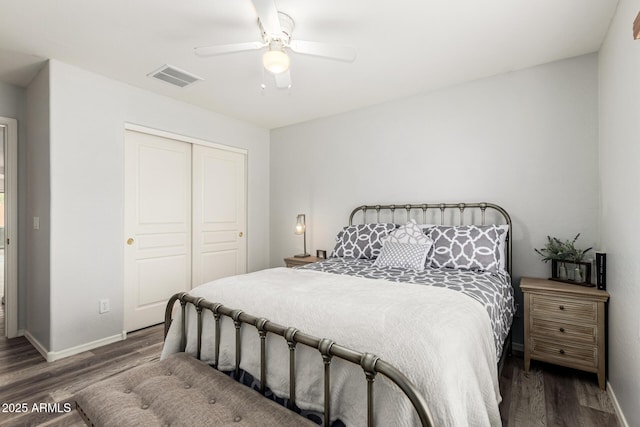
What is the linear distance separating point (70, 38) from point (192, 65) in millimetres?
816

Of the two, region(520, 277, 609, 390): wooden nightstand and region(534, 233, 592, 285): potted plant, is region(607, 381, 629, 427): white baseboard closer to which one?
region(520, 277, 609, 390): wooden nightstand

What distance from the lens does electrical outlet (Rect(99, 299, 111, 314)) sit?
2838 millimetres

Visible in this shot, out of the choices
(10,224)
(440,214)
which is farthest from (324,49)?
(10,224)

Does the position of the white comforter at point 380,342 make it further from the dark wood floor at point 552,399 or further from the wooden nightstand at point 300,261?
the wooden nightstand at point 300,261

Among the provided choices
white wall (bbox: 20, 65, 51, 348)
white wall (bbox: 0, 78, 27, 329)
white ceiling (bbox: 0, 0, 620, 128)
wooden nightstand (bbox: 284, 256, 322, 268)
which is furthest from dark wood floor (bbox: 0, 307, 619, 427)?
white ceiling (bbox: 0, 0, 620, 128)

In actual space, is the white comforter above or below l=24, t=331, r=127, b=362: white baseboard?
above

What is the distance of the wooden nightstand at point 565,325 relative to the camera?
206cm

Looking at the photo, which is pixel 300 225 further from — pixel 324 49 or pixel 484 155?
pixel 324 49

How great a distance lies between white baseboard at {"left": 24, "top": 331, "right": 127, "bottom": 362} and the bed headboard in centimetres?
259

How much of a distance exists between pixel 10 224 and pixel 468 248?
4117 millimetres

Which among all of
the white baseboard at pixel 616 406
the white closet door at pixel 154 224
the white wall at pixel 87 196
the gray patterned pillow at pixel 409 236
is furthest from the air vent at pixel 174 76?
the white baseboard at pixel 616 406

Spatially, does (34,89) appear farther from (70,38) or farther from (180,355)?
(180,355)

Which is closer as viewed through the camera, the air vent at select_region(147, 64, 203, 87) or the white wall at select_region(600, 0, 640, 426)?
the white wall at select_region(600, 0, 640, 426)

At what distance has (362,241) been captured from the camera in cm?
310
